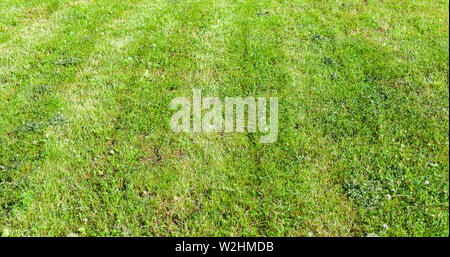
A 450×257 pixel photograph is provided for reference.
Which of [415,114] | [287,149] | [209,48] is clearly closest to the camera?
[287,149]

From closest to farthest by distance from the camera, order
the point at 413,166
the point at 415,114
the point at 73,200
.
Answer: the point at 73,200
the point at 413,166
the point at 415,114

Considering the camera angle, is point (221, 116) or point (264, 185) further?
point (221, 116)

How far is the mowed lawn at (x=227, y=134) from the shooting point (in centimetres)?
455

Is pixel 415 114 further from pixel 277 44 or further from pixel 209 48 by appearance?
pixel 209 48

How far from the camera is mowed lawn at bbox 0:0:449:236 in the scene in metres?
4.55

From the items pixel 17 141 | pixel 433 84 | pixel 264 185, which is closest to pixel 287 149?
pixel 264 185

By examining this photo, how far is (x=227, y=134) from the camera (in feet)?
19.6

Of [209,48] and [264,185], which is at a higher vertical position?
[209,48]

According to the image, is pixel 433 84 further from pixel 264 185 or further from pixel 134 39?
pixel 134 39

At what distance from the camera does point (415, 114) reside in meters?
6.16

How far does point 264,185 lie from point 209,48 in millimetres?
5198
